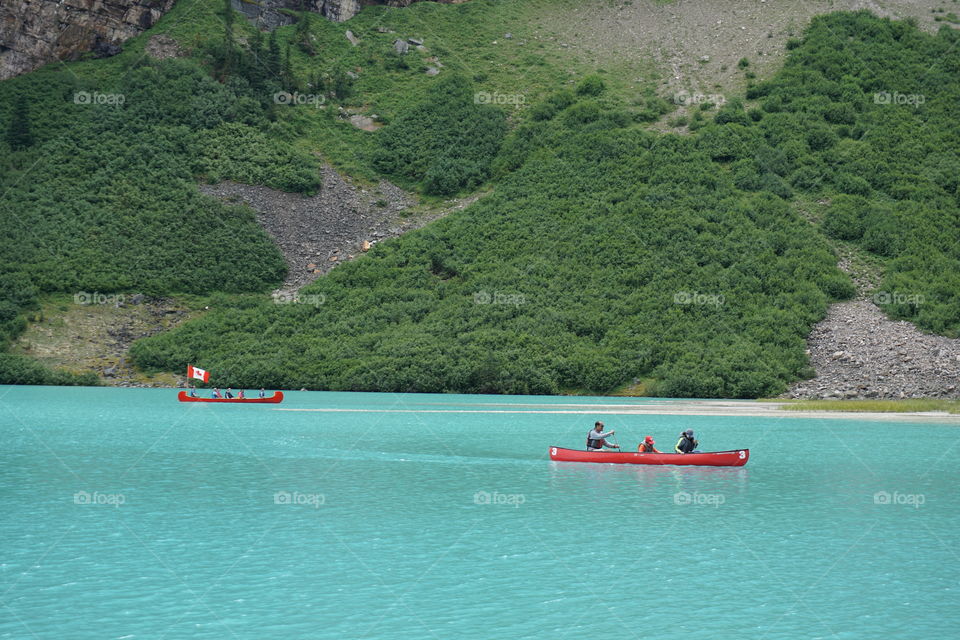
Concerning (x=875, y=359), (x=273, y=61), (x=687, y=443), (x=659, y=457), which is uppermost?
(x=273, y=61)

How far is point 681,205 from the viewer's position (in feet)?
354

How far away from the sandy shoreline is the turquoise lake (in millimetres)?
17869

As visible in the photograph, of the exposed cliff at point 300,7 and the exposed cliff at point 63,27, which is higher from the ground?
the exposed cliff at point 300,7

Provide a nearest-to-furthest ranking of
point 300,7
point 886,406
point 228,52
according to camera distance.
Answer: point 886,406, point 228,52, point 300,7

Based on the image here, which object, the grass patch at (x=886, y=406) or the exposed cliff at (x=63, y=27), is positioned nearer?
the grass patch at (x=886, y=406)

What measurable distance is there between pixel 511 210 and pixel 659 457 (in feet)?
257

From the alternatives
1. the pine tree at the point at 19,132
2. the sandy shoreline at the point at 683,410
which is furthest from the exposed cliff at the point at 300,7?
the sandy shoreline at the point at 683,410

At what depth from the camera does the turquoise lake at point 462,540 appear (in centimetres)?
1772

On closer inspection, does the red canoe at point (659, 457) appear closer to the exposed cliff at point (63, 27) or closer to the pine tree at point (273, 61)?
the pine tree at point (273, 61)

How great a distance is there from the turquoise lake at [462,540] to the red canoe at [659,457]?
443mm

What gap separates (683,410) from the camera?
68250mm

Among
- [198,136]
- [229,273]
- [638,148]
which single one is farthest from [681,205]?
[198,136]

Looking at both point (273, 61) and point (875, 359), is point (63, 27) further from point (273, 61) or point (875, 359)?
point (875, 359)

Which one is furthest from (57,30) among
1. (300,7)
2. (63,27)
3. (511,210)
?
(511,210)
